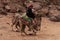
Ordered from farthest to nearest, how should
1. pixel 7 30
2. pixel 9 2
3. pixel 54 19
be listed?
pixel 9 2 → pixel 54 19 → pixel 7 30

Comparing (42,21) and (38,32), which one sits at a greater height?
(38,32)

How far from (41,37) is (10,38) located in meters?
1.68

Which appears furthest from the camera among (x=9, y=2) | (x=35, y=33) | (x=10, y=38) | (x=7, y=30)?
(x=9, y=2)

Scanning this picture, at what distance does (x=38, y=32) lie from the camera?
620 inches

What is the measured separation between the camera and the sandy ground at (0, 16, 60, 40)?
46.8 feet

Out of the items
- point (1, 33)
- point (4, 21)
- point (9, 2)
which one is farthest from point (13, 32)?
point (9, 2)

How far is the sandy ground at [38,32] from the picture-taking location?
14.2 meters

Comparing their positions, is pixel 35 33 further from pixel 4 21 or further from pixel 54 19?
pixel 54 19

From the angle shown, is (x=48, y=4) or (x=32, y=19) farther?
(x=48, y=4)

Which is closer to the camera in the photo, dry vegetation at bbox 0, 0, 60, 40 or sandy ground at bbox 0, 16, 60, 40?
sandy ground at bbox 0, 16, 60, 40

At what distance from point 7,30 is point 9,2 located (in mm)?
6859

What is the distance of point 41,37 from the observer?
14.5 meters

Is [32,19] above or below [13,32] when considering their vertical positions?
above

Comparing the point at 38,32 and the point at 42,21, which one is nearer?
the point at 38,32
